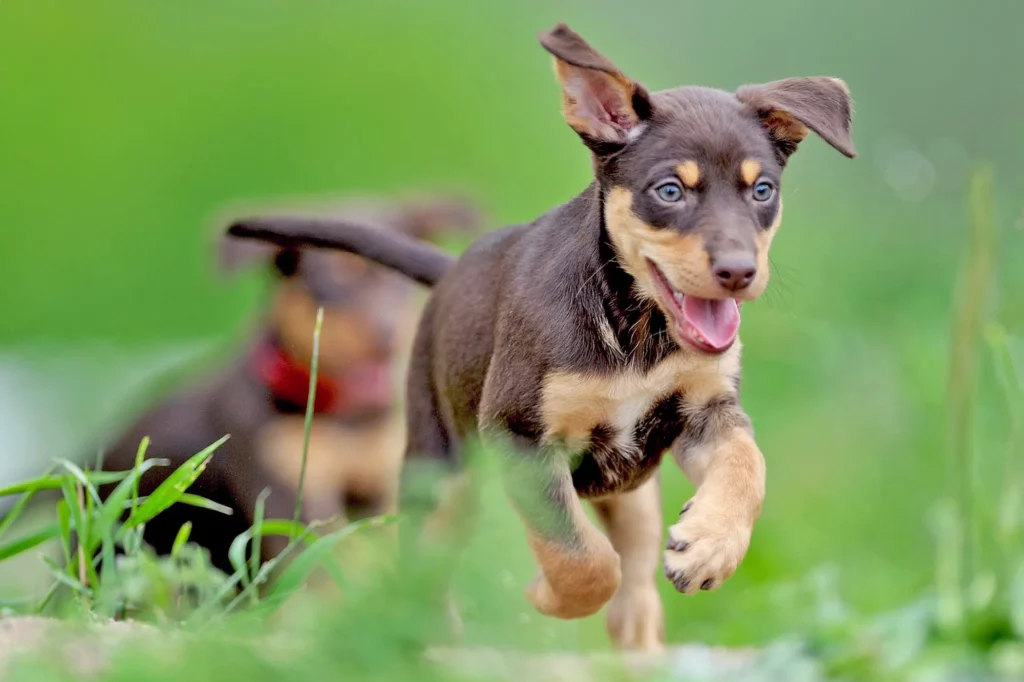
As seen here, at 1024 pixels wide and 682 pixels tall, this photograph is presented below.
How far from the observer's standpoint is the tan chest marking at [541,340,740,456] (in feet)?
11.0

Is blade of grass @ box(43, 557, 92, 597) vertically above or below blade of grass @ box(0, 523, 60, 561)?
below

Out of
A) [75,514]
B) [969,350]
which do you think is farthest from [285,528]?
[969,350]

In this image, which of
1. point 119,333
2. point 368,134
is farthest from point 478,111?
point 119,333

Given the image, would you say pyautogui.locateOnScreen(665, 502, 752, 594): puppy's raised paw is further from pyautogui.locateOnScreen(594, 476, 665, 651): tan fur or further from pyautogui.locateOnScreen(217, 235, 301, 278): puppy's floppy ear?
pyautogui.locateOnScreen(217, 235, 301, 278): puppy's floppy ear

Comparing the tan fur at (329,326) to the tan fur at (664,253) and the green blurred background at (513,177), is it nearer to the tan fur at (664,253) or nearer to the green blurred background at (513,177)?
the green blurred background at (513,177)

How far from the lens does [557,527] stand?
11.0 feet

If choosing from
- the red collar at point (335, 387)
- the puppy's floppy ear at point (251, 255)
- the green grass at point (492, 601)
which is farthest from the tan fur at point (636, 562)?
the puppy's floppy ear at point (251, 255)

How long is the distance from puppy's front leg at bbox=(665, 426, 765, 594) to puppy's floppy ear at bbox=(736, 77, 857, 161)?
2.24ft

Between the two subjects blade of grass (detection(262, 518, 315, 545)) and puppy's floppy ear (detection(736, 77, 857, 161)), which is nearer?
puppy's floppy ear (detection(736, 77, 857, 161))

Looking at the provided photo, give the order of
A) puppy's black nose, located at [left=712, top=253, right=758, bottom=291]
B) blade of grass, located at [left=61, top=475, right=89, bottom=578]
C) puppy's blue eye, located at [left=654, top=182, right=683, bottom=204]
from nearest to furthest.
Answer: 1. puppy's black nose, located at [left=712, top=253, right=758, bottom=291]
2. puppy's blue eye, located at [left=654, top=182, right=683, bottom=204]
3. blade of grass, located at [left=61, top=475, right=89, bottom=578]

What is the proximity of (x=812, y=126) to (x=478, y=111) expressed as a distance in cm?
770

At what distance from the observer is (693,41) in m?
9.00

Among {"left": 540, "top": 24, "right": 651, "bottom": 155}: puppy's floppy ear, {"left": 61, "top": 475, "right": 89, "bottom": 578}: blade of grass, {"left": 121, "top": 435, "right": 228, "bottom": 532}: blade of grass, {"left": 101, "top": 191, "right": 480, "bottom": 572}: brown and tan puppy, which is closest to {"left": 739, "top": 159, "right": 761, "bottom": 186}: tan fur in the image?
{"left": 540, "top": 24, "right": 651, "bottom": 155}: puppy's floppy ear

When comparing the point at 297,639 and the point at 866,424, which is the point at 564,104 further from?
the point at 866,424
